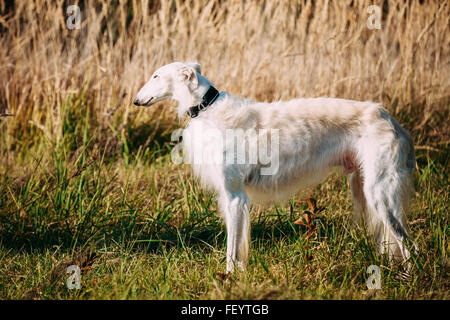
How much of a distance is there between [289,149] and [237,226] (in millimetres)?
602

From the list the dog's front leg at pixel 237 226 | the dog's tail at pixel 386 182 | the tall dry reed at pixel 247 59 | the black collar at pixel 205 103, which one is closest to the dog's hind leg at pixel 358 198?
the dog's tail at pixel 386 182

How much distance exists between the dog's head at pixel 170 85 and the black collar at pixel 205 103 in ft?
0.29

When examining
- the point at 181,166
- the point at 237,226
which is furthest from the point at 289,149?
the point at 181,166

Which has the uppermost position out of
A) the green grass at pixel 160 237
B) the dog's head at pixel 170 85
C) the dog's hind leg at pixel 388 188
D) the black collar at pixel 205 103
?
the dog's head at pixel 170 85

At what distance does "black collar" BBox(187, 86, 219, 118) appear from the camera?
9.16 ft

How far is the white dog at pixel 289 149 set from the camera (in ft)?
A: 8.79

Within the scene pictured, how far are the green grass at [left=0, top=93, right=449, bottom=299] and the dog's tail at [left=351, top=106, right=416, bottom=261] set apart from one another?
0.48ft

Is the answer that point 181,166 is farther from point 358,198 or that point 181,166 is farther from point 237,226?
point 358,198

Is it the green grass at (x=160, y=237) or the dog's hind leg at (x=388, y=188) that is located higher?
the dog's hind leg at (x=388, y=188)

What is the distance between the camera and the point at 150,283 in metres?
2.35

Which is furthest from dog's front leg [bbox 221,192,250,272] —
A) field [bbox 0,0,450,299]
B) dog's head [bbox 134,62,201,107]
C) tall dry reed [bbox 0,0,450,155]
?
tall dry reed [bbox 0,0,450,155]

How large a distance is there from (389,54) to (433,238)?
2.69 metres

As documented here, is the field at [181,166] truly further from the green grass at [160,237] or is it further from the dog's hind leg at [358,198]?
the dog's hind leg at [358,198]

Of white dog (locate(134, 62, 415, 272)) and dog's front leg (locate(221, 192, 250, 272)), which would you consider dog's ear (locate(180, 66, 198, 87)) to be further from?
dog's front leg (locate(221, 192, 250, 272))
